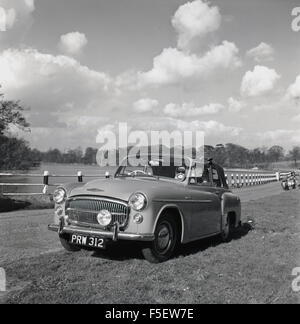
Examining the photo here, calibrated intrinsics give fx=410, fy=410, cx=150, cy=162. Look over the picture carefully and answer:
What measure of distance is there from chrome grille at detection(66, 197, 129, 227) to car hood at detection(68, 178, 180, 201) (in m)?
0.09

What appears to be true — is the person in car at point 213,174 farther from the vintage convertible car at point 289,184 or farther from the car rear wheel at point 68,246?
the vintage convertible car at point 289,184

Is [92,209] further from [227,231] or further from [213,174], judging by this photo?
[227,231]

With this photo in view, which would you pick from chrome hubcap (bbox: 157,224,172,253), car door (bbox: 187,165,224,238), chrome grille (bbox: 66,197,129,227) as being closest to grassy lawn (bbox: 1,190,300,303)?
chrome hubcap (bbox: 157,224,172,253)

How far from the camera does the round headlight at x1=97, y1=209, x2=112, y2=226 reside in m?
5.66

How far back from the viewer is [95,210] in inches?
229

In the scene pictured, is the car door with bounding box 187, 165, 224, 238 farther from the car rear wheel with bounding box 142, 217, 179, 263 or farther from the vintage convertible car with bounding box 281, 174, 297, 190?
the vintage convertible car with bounding box 281, 174, 297, 190

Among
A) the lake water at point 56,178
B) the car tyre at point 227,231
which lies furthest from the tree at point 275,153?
the car tyre at point 227,231

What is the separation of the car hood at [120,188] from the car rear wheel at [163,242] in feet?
1.60

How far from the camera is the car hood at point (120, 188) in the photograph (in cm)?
574

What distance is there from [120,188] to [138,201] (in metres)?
0.41

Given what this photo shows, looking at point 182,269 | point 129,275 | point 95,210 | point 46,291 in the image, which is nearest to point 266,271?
point 182,269

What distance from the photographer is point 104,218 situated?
18.7 feet

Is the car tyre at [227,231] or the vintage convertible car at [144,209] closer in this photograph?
the vintage convertible car at [144,209]
